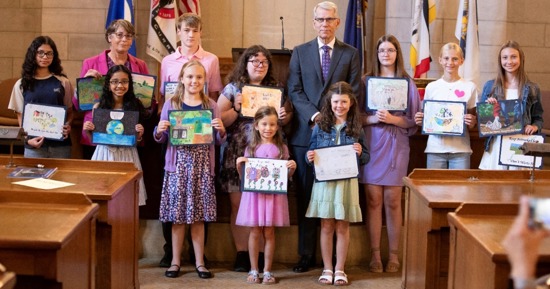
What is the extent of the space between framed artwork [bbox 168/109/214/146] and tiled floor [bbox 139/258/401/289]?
1001 mm

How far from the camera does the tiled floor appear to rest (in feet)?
20.0

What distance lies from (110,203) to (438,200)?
70.7 inches

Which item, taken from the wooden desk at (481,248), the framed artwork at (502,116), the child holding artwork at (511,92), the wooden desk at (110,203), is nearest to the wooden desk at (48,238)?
the wooden desk at (110,203)

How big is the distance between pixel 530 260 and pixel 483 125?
4572mm

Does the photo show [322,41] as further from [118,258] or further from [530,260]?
[530,260]

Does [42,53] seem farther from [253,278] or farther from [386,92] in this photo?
[386,92]

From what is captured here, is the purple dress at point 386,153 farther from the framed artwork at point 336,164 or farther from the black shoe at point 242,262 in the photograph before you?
the black shoe at point 242,262

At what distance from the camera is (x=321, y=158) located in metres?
6.07

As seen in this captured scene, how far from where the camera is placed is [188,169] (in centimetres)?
615

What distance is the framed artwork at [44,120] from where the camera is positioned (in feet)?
20.3

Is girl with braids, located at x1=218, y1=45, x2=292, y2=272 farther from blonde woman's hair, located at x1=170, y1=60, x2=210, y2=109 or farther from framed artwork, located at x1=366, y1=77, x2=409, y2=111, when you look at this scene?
framed artwork, located at x1=366, y1=77, x2=409, y2=111

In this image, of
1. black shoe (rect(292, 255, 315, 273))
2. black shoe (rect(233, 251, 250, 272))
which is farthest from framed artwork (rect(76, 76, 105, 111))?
black shoe (rect(292, 255, 315, 273))

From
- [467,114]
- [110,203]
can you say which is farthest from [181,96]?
[467,114]

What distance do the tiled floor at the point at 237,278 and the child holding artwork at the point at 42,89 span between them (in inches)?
44.0
